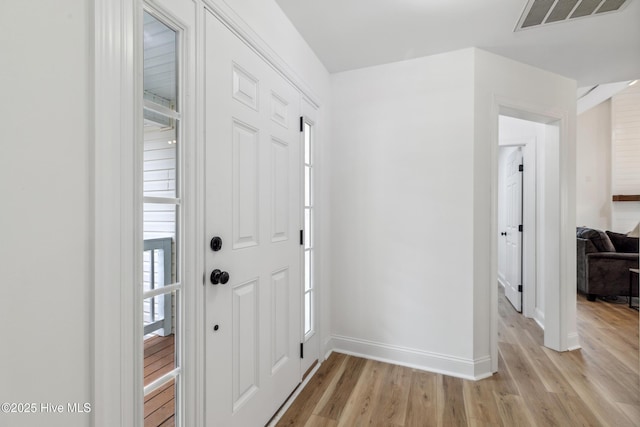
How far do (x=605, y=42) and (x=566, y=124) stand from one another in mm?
688

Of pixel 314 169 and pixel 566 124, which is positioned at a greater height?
pixel 566 124

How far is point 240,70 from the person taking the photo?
1430 mm

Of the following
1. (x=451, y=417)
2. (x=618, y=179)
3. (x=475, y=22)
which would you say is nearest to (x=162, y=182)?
(x=451, y=417)

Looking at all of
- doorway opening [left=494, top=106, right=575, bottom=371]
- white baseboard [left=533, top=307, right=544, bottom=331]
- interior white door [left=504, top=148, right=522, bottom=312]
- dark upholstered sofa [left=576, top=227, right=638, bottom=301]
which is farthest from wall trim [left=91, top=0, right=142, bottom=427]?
dark upholstered sofa [left=576, top=227, right=638, bottom=301]

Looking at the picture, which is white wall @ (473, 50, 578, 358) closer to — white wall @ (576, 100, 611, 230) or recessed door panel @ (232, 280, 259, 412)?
recessed door panel @ (232, 280, 259, 412)

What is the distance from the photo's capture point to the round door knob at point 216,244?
4.02 ft

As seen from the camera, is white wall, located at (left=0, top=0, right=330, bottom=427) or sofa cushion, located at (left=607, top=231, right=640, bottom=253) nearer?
white wall, located at (left=0, top=0, right=330, bottom=427)

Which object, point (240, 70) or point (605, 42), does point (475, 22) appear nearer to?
point (605, 42)

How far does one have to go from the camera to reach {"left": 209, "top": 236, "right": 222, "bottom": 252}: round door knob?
1226mm

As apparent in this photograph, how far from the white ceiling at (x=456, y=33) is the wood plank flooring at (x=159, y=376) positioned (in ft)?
6.24

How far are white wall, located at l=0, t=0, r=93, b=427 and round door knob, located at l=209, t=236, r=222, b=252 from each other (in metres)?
0.47

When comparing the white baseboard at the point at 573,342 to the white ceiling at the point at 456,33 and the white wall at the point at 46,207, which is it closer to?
the white ceiling at the point at 456,33

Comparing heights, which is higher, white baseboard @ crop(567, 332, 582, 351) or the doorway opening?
the doorway opening

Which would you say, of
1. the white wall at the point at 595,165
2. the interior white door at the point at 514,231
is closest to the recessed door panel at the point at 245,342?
the interior white door at the point at 514,231
